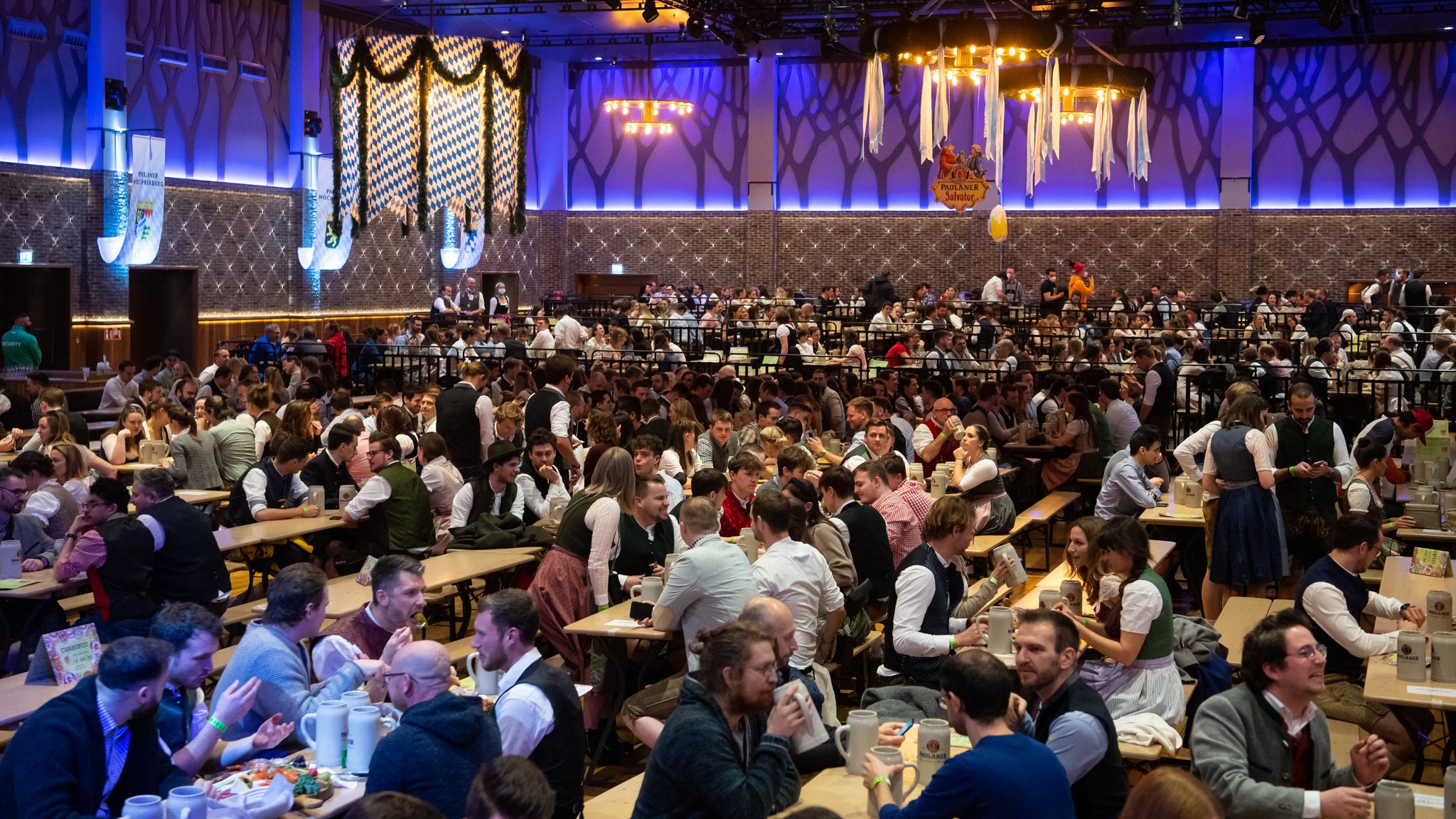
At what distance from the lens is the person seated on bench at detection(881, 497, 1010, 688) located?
4766 millimetres

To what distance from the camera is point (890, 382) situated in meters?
12.5

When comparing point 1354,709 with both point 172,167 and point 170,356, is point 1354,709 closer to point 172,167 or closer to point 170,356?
point 170,356

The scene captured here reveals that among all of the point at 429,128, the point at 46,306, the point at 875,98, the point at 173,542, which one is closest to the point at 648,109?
the point at 429,128

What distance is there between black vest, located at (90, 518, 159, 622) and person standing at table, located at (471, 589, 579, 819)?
2.20m

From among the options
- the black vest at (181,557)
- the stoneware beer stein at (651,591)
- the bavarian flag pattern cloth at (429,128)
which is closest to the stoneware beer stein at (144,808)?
the stoneware beer stein at (651,591)

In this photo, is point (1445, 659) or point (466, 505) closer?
point (1445, 659)

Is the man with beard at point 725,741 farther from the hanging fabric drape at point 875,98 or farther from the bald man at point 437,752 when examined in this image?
the hanging fabric drape at point 875,98

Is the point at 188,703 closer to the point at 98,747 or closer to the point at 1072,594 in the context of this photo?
the point at 98,747

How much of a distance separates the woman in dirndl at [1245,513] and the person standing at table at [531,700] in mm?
4478

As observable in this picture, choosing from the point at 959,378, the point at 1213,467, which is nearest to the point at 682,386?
the point at 959,378

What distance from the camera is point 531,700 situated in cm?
356

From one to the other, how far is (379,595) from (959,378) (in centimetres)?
738

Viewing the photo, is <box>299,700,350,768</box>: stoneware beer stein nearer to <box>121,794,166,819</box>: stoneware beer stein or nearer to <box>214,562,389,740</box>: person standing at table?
<box>214,562,389,740</box>: person standing at table

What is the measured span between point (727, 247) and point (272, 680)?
2344 centimetres
